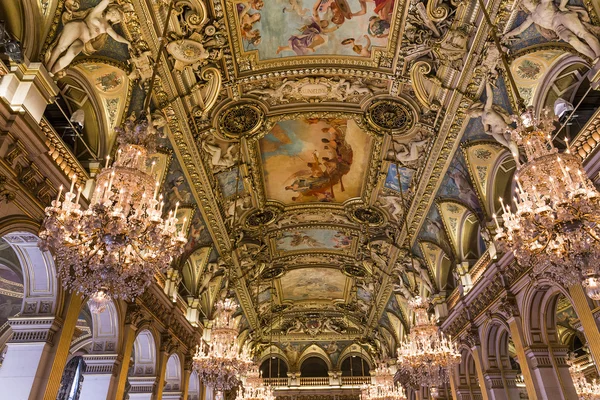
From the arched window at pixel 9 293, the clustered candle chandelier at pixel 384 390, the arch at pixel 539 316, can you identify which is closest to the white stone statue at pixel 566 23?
the arch at pixel 539 316

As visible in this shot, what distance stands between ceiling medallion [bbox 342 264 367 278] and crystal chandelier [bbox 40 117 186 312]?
14035 mm

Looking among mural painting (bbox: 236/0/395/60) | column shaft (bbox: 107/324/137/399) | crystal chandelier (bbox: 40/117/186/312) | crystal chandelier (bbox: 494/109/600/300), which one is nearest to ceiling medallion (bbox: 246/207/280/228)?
column shaft (bbox: 107/324/137/399)

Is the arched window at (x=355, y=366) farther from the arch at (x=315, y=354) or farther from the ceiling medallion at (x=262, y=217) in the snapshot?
the ceiling medallion at (x=262, y=217)

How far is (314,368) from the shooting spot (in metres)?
25.0

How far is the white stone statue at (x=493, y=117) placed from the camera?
8.86 m

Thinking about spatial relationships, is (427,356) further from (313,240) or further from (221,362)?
(313,240)

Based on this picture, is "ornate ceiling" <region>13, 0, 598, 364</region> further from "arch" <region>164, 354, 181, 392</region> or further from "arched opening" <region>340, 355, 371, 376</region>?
"arched opening" <region>340, 355, 371, 376</region>

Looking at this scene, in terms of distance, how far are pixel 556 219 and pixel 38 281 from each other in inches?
309

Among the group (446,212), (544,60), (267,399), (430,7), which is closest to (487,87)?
(544,60)

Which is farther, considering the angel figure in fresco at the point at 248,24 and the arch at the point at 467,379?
the arch at the point at 467,379

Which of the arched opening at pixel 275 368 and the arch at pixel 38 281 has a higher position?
the arched opening at pixel 275 368

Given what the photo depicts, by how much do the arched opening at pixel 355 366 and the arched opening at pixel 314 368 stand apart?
1.02m

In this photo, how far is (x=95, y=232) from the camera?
495cm

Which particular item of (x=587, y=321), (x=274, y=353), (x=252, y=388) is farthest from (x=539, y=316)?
(x=274, y=353)
